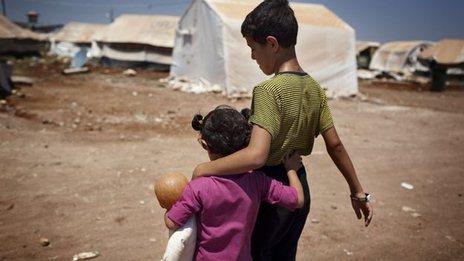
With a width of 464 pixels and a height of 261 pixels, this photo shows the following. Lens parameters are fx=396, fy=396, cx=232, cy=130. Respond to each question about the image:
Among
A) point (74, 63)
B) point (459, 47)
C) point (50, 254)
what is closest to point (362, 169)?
point (50, 254)

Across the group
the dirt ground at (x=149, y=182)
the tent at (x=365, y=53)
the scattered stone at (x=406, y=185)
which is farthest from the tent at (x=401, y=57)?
the scattered stone at (x=406, y=185)

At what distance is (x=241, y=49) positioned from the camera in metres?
14.0

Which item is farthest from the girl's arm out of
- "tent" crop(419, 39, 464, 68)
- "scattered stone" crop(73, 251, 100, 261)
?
"tent" crop(419, 39, 464, 68)

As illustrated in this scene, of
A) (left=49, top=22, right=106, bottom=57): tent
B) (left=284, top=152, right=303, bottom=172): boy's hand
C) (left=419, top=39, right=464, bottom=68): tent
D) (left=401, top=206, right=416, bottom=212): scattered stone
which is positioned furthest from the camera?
(left=49, top=22, right=106, bottom=57): tent

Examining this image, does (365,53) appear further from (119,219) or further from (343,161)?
(343,161)

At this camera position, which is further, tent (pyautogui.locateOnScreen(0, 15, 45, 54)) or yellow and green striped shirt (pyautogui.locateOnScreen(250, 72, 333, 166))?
tent (pyautogui.locateOnScreen(0, 15, 45, 54))

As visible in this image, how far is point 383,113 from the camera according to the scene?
1144cm

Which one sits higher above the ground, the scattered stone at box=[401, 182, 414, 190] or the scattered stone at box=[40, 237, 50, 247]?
the scattered stone at box=[40, 237, 50, 247]

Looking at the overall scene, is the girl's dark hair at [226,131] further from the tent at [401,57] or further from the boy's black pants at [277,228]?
the tent at [401,57]

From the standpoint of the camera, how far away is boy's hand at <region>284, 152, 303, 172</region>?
1.77 meters

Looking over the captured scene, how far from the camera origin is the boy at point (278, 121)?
1580 millimetres

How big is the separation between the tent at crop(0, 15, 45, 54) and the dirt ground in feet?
56.5

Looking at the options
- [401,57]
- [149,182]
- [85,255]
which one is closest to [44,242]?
[85,255]

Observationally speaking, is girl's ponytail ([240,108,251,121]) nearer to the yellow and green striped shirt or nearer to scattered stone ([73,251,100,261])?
the yellow and green striped shirt
